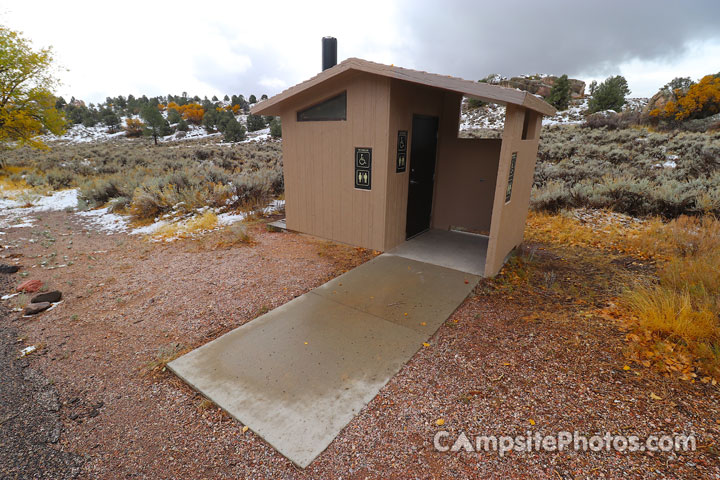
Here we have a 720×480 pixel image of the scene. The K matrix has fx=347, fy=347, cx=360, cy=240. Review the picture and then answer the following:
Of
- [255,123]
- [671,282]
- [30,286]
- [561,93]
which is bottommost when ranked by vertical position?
[30,286]

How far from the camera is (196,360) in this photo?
3.32 m

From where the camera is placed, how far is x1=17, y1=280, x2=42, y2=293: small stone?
485cm

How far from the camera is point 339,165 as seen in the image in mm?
6258

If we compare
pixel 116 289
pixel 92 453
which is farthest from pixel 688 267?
pixel 116 289

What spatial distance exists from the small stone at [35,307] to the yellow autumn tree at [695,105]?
31792 mm

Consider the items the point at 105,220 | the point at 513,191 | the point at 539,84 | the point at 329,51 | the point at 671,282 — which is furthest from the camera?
the point at 539,84

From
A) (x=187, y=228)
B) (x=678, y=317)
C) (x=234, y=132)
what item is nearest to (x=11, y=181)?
(x=187, y=228)

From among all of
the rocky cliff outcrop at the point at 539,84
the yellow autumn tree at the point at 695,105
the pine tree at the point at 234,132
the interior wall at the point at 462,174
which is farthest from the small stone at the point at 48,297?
the rocky cliff outcrop at the point at 539,84

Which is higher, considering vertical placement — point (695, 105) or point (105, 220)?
point (695, 105)

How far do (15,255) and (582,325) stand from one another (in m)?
9.07

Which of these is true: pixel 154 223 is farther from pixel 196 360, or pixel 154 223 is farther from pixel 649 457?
pixel 649 457

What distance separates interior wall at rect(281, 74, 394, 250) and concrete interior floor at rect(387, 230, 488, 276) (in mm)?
650

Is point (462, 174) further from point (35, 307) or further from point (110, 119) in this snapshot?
point (110, 119)

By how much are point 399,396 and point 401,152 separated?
416cm
